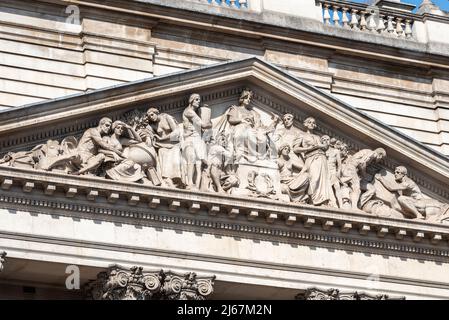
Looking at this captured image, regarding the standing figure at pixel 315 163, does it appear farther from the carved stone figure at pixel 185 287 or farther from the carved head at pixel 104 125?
the carved head at pixel 104 125

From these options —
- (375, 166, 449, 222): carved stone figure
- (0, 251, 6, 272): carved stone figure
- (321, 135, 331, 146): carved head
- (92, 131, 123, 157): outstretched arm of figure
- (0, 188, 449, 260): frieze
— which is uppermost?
(321, 135, 331, 146): carved head

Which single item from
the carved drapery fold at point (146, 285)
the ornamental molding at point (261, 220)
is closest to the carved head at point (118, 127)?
the ornamental molding at point (261, 220)

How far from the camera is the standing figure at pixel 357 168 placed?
3828 cm

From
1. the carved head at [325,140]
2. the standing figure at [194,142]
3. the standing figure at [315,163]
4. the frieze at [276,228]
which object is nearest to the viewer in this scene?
the frieze at [276,228]

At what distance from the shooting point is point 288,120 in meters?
38.3

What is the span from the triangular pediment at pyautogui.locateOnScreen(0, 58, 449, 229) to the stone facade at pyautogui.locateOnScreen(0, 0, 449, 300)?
37 mm

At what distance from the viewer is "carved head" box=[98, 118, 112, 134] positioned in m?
35.9

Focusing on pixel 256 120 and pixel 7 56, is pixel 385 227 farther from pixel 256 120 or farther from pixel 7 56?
pixel 7 56

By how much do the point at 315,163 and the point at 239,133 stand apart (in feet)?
5.96

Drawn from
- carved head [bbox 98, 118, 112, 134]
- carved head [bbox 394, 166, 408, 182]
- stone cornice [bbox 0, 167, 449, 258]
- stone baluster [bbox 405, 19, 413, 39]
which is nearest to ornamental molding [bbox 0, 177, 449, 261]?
stone cornice [bbox 0, 167, 449, 258]

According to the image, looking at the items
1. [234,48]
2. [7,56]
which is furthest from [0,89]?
[234,48]

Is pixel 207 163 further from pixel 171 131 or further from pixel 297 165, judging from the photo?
pixel 297 165

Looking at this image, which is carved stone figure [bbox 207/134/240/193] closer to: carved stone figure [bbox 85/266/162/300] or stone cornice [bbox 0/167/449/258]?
stone cornice [bbox 0/167/449/258]

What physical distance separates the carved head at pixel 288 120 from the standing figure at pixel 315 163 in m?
0.32
